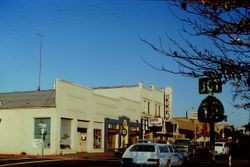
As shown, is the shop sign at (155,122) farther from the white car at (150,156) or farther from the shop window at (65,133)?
the white car at (150,156)

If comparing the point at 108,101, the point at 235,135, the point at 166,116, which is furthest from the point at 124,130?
the point at 235,135

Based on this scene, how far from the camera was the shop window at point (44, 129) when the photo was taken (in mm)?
46562

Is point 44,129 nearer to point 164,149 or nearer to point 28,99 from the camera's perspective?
point 28,99

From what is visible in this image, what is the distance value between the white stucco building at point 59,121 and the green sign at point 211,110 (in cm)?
3588

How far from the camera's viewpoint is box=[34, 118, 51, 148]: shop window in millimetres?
46562

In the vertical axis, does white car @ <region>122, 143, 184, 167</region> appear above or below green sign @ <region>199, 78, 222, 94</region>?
below

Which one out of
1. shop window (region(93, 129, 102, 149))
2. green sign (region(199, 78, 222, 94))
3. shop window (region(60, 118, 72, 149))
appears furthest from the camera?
shop window (region(93, 129, 102, 149))

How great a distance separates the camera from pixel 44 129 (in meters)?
46.7

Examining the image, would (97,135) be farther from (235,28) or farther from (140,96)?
(235,28)

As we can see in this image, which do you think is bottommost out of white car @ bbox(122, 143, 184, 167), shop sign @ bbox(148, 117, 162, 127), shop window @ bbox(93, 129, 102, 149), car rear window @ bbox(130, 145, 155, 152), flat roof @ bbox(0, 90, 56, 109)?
white car @ bbox(122, 143, 184, 167)

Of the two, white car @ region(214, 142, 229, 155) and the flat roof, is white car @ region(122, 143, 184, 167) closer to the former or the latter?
the flat roof

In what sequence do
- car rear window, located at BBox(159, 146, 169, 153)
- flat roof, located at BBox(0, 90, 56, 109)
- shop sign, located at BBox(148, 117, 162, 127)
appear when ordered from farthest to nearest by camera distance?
1. shop sign, located at BBox(148, 117, 162, 127)
2. flat roof, located at BBox(0, 90, 56, 109)
3. car rear window, located at BBox(159, 146, 169, 153)

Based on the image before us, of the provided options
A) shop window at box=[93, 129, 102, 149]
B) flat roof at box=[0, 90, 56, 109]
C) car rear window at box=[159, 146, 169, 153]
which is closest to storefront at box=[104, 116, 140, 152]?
shop window at box=[93, 129, 102, 149]

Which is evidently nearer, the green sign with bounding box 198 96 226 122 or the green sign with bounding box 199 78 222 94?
the green sign with bounding box 199 78 222 94
